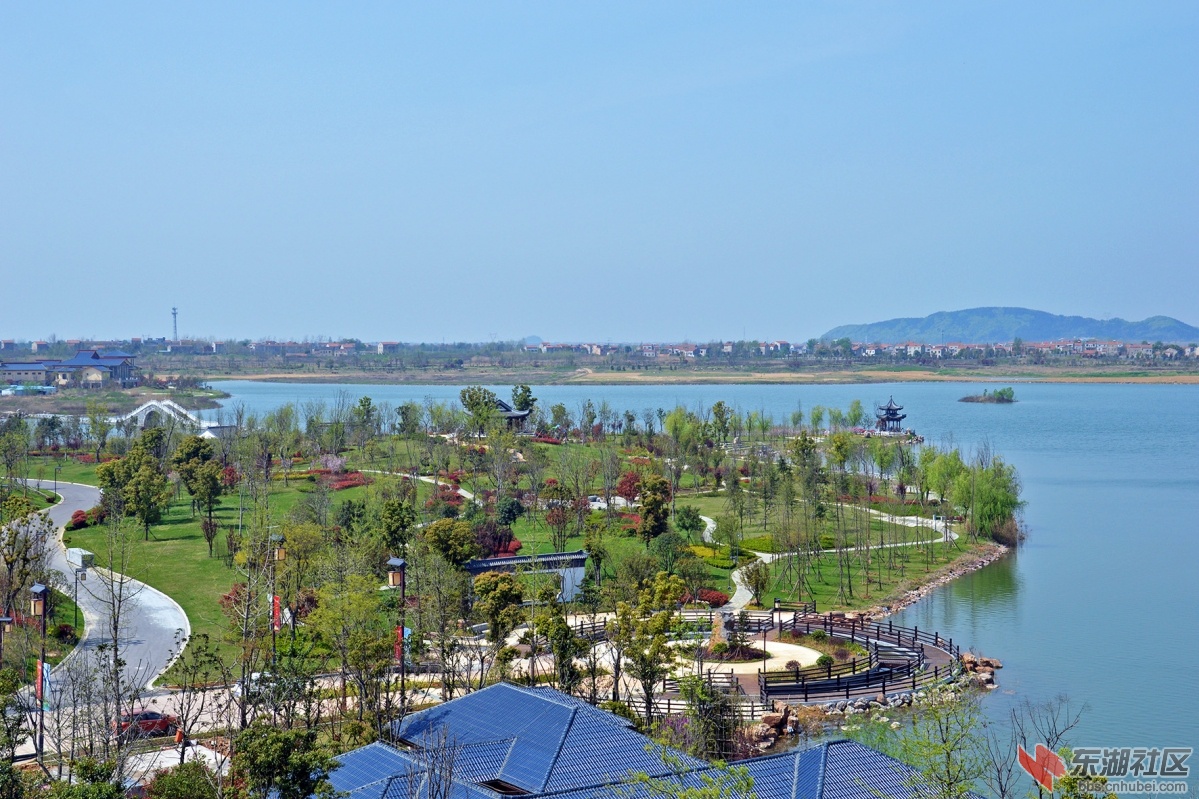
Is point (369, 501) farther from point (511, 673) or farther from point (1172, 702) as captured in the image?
point (1172, 702)

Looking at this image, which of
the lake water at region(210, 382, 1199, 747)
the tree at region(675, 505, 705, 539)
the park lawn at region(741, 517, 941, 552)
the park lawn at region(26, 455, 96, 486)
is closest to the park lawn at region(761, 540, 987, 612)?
the park lawn at region(741, 517, 941, 552)

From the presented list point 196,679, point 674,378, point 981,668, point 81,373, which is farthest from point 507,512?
point 674,378

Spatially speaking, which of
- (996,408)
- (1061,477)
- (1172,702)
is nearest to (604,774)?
(1172,702)

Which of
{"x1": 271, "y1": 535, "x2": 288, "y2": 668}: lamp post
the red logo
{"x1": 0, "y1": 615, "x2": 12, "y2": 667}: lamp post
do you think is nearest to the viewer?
the red logo

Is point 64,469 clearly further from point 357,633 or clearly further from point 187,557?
point 357,633

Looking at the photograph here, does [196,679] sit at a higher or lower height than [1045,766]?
lower

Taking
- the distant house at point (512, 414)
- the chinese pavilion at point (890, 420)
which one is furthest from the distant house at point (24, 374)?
the chinese pavilion at point (890, 420)

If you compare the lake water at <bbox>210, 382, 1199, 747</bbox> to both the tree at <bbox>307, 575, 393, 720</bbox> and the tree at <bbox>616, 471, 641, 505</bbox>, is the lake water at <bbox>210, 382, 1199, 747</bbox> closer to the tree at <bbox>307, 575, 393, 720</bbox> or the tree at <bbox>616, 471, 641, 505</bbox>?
the tree at <bbox>307, 575, 393, 720</bbox>
